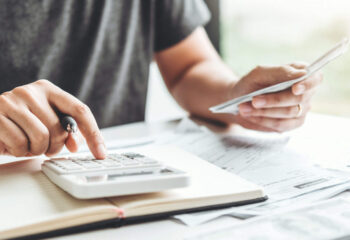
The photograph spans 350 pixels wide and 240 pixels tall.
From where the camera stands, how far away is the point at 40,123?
534 mm

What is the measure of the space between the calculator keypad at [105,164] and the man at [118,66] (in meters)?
0.05

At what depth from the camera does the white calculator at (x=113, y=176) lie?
420 millimetres

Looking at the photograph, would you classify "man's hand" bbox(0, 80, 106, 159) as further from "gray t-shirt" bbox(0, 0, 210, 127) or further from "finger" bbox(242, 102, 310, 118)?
"gray t-shirt" bbox(0, 0, 210, 127)

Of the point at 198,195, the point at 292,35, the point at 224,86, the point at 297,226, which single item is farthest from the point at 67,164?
the point at 292,35

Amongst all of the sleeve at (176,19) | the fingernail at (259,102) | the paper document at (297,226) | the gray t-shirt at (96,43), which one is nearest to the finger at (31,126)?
the paper document at (297,226)

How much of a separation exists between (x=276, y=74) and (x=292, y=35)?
2.87m

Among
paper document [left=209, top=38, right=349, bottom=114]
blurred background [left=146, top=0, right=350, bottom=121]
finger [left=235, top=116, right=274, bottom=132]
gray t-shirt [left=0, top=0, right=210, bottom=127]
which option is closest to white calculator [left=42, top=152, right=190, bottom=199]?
paper document [left=209, top=38, right=349, bottom=114]

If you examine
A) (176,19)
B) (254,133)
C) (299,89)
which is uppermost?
(176,19)

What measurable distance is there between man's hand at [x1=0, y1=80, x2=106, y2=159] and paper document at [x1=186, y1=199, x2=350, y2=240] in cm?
21

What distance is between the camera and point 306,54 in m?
3.47

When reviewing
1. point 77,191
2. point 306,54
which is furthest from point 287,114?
point 306,54

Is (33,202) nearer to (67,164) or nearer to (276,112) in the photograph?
(67,164)

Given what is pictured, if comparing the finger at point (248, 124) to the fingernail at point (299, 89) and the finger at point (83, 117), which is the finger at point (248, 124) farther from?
the finger at point (83, 117)

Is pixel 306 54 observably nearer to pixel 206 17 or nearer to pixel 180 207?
pixel 206 17
